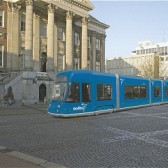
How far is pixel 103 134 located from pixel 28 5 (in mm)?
29089

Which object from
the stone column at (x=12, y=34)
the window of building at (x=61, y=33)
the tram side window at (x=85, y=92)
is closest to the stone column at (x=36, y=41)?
the stone column at (x=12, y=34)

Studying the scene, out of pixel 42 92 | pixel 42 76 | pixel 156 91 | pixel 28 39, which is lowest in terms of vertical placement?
pixel 42 92

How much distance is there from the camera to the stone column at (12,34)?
40.8 metres

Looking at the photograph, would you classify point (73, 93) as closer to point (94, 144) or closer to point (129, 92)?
point (129, 92)

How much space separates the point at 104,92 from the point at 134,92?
5.77 metres

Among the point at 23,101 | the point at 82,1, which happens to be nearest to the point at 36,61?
the point at 23,101

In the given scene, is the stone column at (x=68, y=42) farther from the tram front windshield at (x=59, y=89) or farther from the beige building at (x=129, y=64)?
the beige building at (x=129, y=64)

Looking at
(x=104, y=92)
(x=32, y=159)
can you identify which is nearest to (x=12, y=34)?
(x=104, y=92)

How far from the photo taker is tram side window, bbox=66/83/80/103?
2052cm

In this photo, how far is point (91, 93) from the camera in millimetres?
22047

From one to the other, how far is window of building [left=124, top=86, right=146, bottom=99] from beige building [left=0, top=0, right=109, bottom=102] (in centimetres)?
1472

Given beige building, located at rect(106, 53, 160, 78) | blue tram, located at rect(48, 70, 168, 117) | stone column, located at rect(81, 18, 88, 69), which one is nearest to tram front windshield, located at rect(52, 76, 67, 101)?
blue tram, located at rect(48, 70, 168, 117)

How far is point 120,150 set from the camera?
34.1 feet

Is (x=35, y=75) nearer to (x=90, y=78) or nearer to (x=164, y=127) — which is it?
(x=90, y=78)
